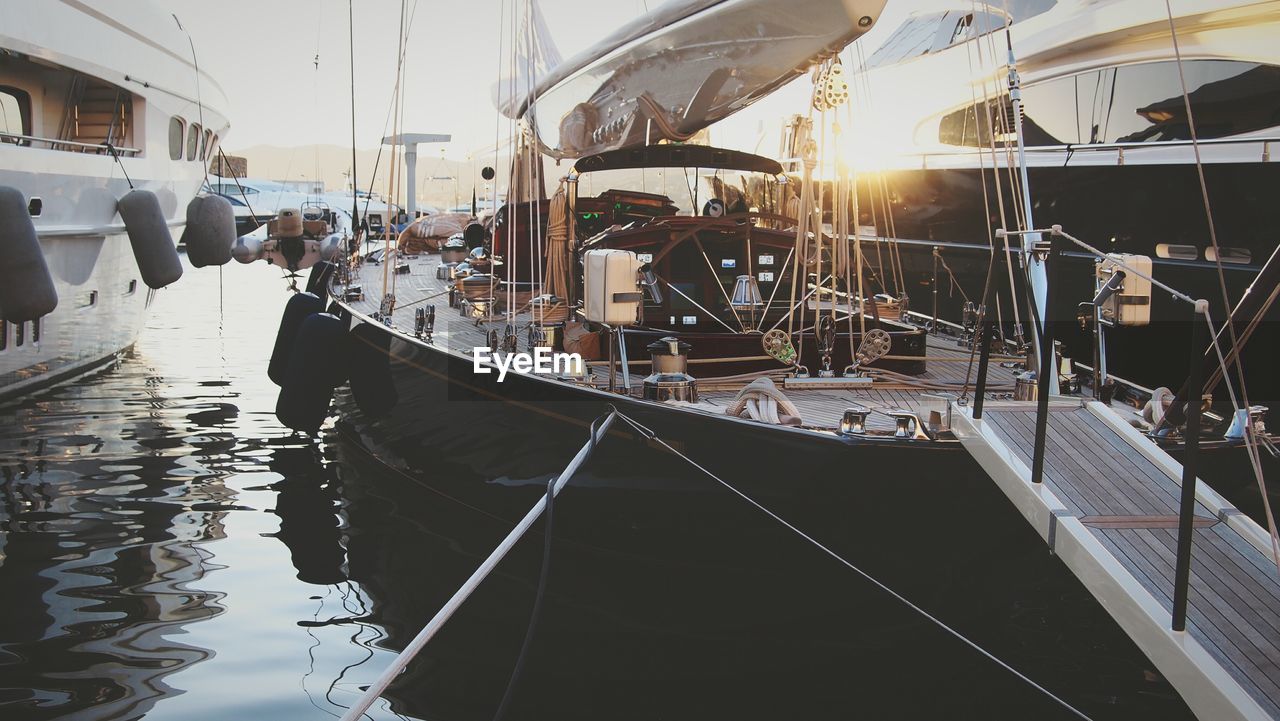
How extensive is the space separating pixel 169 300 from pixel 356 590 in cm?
2085

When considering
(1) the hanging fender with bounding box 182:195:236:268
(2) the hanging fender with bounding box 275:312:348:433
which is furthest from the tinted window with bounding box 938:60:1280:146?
(1) the hanging fender with bounding box 182:195:236:268

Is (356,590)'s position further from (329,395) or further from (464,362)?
(329,395)

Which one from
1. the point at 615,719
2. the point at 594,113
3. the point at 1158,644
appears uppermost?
the point at 594,113

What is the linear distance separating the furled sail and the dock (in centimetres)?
304

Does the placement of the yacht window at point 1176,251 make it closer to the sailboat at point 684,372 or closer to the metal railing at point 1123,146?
the metal railing at point 1123,146

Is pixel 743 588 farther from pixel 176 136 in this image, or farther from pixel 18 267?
pixel 176 136

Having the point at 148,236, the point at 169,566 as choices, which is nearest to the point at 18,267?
the point at 148,236

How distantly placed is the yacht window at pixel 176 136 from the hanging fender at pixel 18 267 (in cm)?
731

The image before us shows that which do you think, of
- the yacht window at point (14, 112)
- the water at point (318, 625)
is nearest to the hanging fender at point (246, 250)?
the yacht window at point (14, 112)

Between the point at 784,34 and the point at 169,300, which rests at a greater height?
the point at 784,34

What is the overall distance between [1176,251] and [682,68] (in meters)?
6.29

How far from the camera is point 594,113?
997 centimetres

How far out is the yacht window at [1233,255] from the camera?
1034 cm

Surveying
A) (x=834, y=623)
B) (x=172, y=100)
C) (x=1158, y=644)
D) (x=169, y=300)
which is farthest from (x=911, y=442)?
(x=169, y=300)
